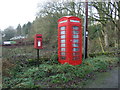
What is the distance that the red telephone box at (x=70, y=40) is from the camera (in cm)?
571

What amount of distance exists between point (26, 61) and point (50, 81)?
244 cm

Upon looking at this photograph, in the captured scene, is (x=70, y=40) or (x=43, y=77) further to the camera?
(x=70, y=40)

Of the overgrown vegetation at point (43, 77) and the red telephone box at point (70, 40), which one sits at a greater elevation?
the red telephone box at point (70, 40)

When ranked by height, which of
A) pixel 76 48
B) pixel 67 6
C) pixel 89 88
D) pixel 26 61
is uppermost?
pixel 67 6

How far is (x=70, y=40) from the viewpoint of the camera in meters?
5.72

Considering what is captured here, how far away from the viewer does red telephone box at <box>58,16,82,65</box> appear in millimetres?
5711

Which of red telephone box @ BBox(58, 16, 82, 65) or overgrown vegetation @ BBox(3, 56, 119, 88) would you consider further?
red telephone box @ BBox(58, 16, 82, 65)

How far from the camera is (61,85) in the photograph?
3576 mm

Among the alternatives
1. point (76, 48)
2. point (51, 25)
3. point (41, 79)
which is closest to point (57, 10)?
point (51, 25)

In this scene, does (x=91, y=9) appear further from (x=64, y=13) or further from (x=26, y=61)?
(x=26, y=61)

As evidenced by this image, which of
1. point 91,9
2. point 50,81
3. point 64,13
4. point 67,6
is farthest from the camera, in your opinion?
point 64,13

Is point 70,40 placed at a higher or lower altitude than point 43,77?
higher

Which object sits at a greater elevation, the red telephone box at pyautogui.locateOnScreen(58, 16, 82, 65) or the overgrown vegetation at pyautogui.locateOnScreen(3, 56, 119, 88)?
the red telephone box at pyautogui.locateOnScreen(58, 16, 82, 65)

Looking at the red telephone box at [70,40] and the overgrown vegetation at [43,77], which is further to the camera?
the red telephone box at [70,40]
